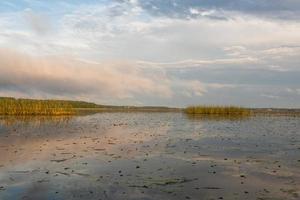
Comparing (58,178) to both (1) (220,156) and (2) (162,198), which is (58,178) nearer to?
(2) (162,198)

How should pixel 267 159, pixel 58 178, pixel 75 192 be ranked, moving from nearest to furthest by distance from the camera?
pixel 75 192, pixel 58 178, pixel 267 159

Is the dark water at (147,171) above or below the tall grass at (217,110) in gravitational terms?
below

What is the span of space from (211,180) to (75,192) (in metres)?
5.32

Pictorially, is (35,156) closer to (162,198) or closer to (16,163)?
(16,163)

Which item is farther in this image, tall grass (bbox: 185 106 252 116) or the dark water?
tall grass (bbox: 185 106 252 116)

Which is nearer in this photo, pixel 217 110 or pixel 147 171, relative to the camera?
pixel 147 171

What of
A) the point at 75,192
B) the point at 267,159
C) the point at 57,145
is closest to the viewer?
the point at 75,192

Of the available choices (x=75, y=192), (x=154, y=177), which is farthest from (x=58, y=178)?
(x=154, y=177)

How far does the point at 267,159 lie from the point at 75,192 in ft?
39.0

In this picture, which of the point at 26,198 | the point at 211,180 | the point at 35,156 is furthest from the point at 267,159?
the point at 26,198

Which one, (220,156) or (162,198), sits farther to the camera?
(220,156)

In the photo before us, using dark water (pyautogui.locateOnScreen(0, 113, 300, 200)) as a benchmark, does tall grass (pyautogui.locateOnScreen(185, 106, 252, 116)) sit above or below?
above

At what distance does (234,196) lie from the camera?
13.6 meters

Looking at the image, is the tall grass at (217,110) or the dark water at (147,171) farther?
the tall grass at (217,110)
